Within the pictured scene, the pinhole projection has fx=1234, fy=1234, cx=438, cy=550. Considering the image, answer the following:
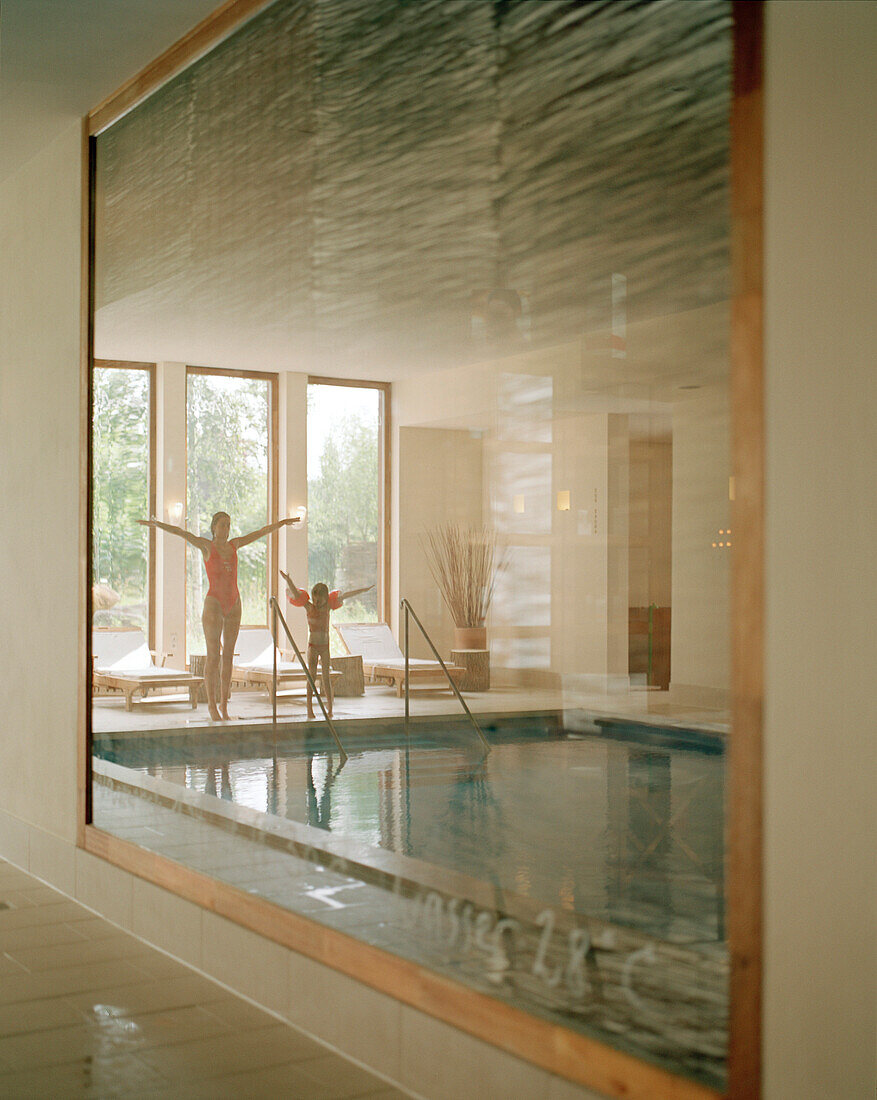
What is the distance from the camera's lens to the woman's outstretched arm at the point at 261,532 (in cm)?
381

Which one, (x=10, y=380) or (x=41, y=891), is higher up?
(x=10, y=380)

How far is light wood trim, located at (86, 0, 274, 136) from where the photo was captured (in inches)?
159

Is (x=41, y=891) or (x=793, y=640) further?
(x=41, y=891)

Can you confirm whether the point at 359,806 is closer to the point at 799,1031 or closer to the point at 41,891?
the point at 799,1031

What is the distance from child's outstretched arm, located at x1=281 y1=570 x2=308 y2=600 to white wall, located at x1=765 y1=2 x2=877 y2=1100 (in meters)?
1.78

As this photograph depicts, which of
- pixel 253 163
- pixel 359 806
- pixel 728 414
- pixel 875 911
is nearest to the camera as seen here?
pixel 875 911

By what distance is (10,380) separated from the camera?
5.70 metres

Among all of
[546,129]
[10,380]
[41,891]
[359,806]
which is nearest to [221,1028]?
[359,806]

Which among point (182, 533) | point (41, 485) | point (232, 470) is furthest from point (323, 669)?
point (41, 485)

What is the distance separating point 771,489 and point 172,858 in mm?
2826

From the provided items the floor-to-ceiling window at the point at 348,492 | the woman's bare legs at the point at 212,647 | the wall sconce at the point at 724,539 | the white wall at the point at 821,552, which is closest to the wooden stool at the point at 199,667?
the woman's bare legs at the point at 212,647

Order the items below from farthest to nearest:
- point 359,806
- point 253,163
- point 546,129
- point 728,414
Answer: point 253,163 < point 359,806 < point 546,129 < point 728,414

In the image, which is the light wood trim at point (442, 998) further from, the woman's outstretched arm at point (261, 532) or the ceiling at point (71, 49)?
the ceiling at point (71, 49)

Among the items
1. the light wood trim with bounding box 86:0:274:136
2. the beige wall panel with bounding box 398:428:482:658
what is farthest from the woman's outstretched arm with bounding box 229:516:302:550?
the light wood trim with bounding box 86:0:274:136
